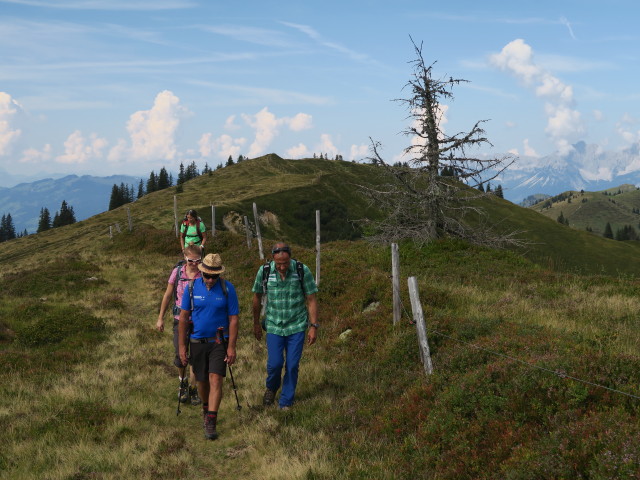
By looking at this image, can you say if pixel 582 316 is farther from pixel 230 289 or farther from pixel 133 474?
pixel 133 474

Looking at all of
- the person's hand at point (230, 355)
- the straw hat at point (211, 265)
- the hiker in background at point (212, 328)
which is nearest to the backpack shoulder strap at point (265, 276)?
the hiker in background at point (212, 328)

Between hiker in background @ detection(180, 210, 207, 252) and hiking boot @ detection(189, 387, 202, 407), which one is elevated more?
hiker in background @ detection(180, 210, 207, 252)

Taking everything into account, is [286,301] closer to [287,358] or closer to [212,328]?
[287,358]

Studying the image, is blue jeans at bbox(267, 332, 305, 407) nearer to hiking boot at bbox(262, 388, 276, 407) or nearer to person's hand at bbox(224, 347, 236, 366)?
hiking boot at bbox(262, 388, 276, 407)

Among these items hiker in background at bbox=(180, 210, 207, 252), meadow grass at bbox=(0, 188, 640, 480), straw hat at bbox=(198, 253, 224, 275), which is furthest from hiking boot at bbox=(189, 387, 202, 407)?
hiker in background at bbox=(180, 210, 207, 252)

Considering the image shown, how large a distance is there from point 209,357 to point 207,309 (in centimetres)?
77

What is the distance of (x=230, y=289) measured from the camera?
22.6 feet

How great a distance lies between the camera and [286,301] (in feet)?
24.0

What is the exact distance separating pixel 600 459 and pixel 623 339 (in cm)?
437

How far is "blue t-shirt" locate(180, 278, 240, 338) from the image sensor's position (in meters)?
Answer: 6.69

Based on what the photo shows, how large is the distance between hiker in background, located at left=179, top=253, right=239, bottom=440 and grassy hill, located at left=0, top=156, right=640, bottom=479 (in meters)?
0.77

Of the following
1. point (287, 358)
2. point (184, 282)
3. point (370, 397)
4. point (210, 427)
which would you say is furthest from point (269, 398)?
point (184, 282)

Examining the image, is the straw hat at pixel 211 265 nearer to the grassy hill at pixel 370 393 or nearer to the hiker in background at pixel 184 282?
the hiker in background at pixel 184 282

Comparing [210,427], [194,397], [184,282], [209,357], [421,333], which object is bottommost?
[194,397]
